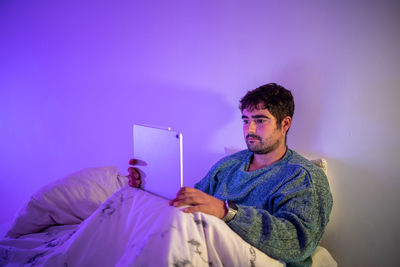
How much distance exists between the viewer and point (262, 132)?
3.97ft

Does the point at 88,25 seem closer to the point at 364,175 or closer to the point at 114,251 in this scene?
the point at 114,251

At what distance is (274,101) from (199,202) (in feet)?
1.85

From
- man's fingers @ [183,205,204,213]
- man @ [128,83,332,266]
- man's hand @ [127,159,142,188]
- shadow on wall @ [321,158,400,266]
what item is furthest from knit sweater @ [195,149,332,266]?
man's hand @ [127,159,142,188]

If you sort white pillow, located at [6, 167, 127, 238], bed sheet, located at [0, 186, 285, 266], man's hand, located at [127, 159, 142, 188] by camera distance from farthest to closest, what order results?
white pillow, located at [6, 167, 127, 238], man's hand, located at [127, 159, 142, 188], bed sheet, located at [0, 186, 285, 266]

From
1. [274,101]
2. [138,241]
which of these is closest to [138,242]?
[138,241]

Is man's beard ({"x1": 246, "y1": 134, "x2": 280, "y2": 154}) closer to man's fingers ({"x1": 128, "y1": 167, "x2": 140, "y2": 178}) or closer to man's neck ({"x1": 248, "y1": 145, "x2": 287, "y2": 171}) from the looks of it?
man's neck ({"x1": 248, "y1": 145, "x2": 287, "y2": 171})

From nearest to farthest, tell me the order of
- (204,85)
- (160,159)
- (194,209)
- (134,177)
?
(194,209) → (160,159) → (134,177) → (204,85)

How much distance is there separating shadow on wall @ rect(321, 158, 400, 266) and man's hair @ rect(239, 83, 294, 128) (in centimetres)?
33

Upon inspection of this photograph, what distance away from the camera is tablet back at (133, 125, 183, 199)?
3.27 ft

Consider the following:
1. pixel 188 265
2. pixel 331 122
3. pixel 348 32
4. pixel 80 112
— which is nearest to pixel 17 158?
pixel 80 112

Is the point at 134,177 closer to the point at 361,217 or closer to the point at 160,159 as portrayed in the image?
the point at 160,159

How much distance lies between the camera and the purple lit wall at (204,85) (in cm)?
120

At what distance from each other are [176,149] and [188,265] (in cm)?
38

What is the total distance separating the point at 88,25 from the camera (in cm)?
198
